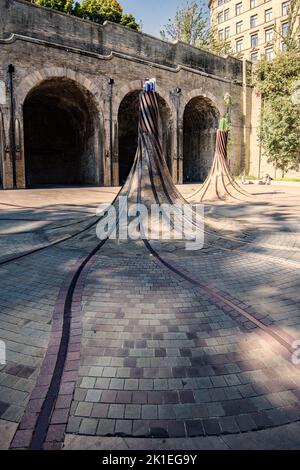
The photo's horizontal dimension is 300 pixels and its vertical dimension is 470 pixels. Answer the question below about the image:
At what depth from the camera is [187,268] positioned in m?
4.57

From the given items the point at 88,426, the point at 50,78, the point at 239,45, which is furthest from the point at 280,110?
the point at 88,426

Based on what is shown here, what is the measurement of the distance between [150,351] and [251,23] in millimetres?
51846

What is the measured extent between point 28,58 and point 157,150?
1472cm

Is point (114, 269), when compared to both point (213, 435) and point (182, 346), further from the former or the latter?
point (213, 435)

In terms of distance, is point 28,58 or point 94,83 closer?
point 28,58

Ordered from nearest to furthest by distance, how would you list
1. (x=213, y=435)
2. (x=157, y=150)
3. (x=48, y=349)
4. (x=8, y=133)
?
1. (x=213, y=435)
2. (x=48, y=349)
3. (x=157, y=150)
4. (x=8, y=133)

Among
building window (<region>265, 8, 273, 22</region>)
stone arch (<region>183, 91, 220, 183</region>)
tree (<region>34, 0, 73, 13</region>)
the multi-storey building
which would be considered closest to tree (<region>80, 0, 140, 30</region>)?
tree (<region>34, 0, 73, 13</region>)

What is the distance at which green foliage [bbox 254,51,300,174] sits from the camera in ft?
82.5

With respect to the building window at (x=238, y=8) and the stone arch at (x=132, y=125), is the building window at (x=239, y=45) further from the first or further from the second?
the stone arch at (x=132, y=125)

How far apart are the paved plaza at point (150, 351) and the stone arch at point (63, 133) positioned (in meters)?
17.7

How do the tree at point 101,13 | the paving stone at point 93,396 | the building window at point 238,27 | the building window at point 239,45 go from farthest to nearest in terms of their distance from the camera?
the building window at point 239,45 < the building window at point 238,27 < the tree at point 101,13 < the paving stone at point 93,396

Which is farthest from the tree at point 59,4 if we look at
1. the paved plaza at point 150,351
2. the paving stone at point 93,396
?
the paving stone at point 93,396

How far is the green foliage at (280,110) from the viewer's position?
82.5 ft
